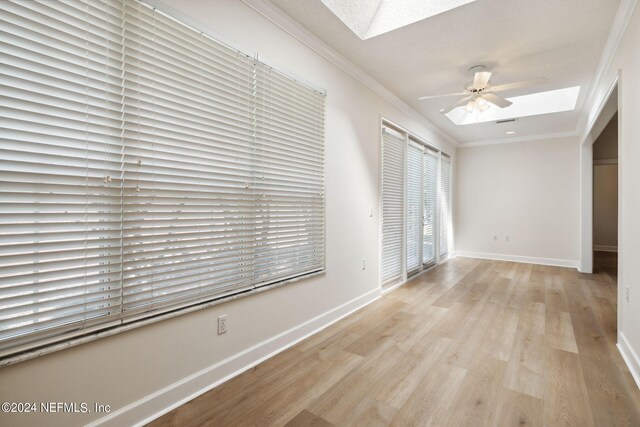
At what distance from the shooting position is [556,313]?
3305 mm

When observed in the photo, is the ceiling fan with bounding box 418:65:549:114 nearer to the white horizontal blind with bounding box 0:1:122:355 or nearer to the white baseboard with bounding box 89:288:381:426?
the white baseboard with bounding box 89:288:381:426

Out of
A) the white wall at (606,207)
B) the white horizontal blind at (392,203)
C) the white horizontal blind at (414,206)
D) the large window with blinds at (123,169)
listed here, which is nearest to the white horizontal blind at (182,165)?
the large window with blinds at (123,169)

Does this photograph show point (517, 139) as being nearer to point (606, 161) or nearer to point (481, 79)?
point (606, 161)

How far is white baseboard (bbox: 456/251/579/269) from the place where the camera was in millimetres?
5835

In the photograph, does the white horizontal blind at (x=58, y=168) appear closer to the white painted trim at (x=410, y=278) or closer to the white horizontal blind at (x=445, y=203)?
the white painted trim at (x=410, y=278)

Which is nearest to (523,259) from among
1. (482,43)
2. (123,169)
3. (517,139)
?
(517,139)

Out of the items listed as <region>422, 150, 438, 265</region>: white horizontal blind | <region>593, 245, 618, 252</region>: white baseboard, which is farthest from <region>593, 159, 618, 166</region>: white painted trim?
<region>422, 150, 438, 265</region>: white horizontal blind

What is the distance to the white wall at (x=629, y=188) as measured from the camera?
2025mm

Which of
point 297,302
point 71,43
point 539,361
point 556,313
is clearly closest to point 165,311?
point 297,302

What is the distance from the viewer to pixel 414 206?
4922mm

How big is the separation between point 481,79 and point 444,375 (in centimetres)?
267

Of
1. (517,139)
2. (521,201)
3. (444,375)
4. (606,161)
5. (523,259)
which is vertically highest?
(517,139)

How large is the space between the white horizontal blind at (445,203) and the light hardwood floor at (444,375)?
2730 mm

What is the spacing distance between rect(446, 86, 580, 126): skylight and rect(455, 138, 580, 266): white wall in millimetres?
1618
